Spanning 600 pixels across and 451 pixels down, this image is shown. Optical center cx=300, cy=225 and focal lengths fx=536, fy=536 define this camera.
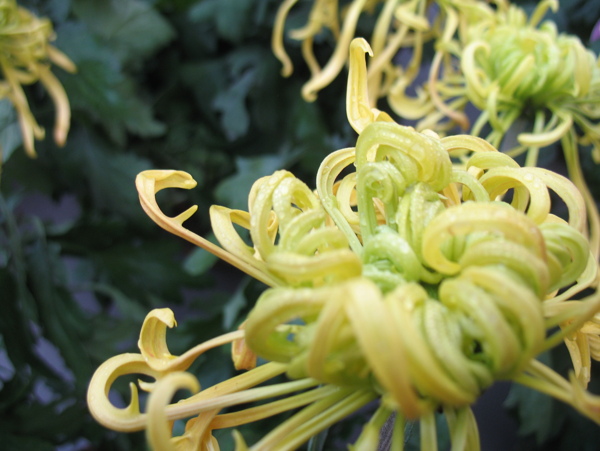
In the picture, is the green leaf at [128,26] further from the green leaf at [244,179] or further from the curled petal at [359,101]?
the curled petal at [359,101]

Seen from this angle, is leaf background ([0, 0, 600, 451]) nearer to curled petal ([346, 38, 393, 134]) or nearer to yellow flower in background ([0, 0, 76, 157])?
yellow flower in background ([0, 0, 76, 157])

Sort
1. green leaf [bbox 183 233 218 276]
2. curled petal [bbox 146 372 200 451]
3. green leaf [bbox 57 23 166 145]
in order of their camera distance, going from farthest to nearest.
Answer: green leaf [bbox 57 23 166 145], green leaf [bbox 183 233 218 276], curled petal [bbox 146 372 200 451]

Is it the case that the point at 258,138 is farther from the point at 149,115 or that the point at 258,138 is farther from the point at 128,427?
the point at 128,427

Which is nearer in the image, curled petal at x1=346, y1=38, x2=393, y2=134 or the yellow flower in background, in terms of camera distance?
curled petal at x1=346, y1=38, x2=393, y2=134

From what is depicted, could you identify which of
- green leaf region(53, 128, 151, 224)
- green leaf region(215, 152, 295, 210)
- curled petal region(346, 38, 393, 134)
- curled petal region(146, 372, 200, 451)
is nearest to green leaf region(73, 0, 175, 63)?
green leaf region(53, 128, 151, 224)

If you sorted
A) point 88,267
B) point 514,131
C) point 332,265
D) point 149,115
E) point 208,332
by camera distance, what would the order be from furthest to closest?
1. point 88,267
2. point 149,115
3. point 208,332
4. point 514,131
5. point 332,265

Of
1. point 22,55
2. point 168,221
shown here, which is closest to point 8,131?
point 22,55

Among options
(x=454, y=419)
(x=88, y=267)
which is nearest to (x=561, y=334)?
(x=454, y=419)
